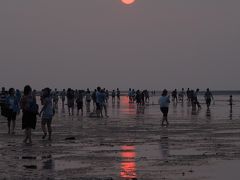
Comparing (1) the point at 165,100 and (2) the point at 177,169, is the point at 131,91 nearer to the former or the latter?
(1) the point at 165,100

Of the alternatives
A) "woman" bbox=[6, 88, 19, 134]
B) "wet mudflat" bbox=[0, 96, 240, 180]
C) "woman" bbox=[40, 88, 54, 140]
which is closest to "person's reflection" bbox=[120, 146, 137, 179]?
"wet mudflat" bbox=[0, 96, 240, 180]

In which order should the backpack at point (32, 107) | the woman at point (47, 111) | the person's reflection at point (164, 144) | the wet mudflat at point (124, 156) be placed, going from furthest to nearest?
the woman at point (47, 111) → the backpack at point (32, 107) → the person's reflection at point (164, 144) → the wet mudflat at point (124, 156)

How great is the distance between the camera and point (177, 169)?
12703 millimetres

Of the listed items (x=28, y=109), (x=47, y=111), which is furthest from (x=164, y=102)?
(x=28, y=109)

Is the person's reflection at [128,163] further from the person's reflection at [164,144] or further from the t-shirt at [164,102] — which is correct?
the t-shirt at [164,102]

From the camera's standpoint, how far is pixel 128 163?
542 inches

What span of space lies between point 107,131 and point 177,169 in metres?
12.0

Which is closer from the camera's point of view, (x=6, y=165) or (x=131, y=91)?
(x=6, y=165)

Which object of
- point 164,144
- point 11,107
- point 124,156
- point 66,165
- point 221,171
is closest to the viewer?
point 221,171

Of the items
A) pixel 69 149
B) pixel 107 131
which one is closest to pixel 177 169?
pixel 69 149

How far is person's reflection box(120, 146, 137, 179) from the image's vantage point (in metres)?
11.9

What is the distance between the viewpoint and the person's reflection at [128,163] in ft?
38.9

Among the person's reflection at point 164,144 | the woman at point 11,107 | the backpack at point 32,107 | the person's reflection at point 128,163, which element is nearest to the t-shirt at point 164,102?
the person's reflection at point 164,144

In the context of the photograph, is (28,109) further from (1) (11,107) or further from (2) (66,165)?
(2) (66,165)
